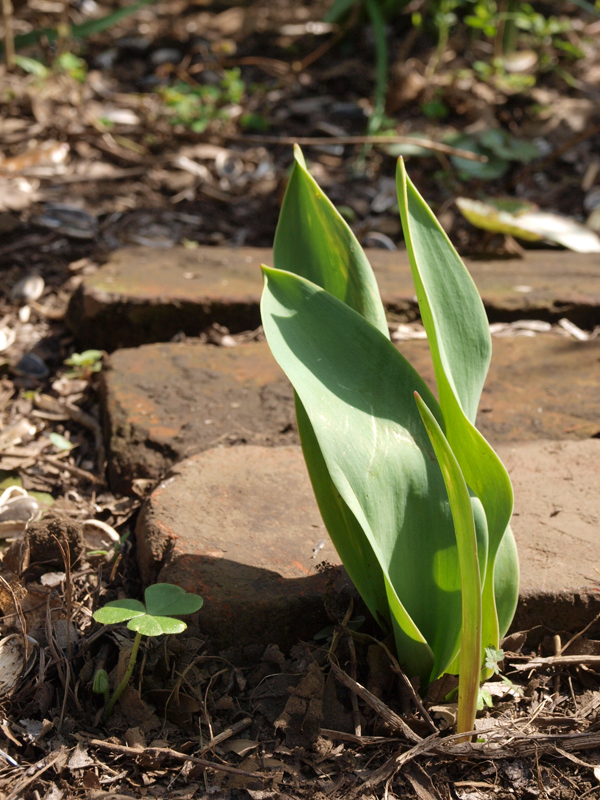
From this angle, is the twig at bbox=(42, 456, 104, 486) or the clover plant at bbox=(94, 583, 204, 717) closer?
the clover plant at bbox=(94, 583, 204, 717)

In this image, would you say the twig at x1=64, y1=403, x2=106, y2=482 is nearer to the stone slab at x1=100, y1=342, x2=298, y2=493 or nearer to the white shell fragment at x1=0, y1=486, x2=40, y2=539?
the stone slab at x1=100, y1=342, x2=298, y2=493

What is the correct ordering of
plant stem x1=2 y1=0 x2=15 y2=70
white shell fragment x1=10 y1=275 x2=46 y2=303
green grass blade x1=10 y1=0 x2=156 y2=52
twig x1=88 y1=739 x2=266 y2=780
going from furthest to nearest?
green grass blade x1=10 y1=0 x2=156 y2=52
plant stem x1=2 y1=0 x2=15 y2=70
white shell fragment x1=10 y1=275 x2=46 y2=303
twig x1=88 y1=739 x2=266 y2=780

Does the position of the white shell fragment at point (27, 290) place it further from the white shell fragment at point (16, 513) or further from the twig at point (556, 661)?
the twig at point (556, 661)

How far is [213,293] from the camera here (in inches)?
69.7

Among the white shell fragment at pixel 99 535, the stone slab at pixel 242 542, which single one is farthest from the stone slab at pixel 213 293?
the white shell fragment at pixel 99 535

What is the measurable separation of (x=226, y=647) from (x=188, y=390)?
0.63m

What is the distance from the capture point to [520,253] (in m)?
2.27

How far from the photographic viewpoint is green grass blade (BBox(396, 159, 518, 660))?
75 cm

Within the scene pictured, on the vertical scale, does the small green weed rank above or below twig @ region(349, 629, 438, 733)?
above

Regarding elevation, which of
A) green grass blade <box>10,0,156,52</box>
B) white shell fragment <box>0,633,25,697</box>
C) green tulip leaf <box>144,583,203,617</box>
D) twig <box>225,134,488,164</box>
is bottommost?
white shell fragment <box>0,633,25,697</box>

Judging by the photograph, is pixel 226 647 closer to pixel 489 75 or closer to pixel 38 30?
pixel 489 75

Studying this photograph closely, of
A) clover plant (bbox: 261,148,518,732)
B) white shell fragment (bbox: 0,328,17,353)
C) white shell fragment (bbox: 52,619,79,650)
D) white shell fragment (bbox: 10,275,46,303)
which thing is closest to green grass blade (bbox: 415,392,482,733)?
clover plant (bbox: 261,148,518,732)

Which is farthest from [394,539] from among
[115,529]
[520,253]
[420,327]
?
[520,253]

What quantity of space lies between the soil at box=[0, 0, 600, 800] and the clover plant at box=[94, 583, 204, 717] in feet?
0.14
